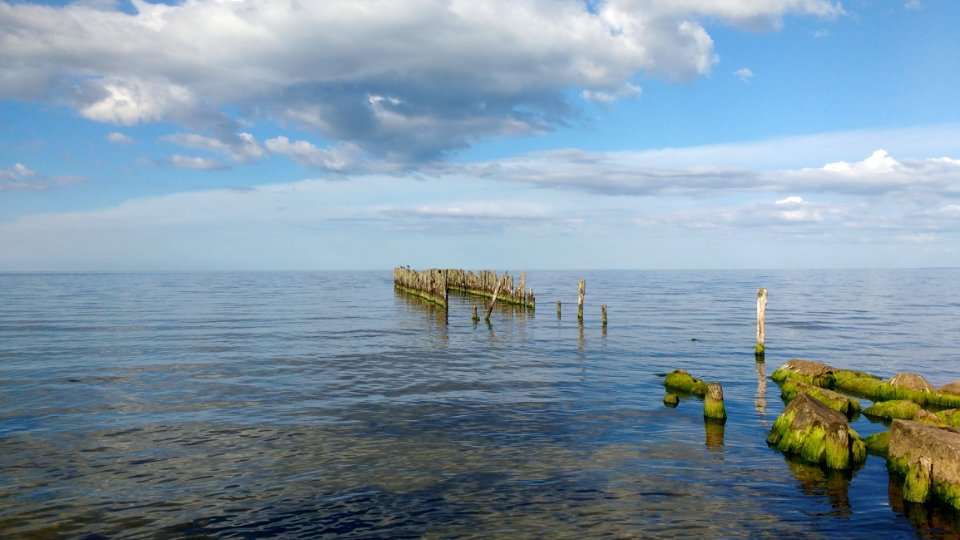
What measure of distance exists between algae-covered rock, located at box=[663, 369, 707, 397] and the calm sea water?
49 cm

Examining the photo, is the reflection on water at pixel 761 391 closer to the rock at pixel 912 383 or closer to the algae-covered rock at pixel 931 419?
the rock at pixel 912 383

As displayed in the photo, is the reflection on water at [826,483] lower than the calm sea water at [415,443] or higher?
lower

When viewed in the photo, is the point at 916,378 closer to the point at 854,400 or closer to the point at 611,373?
the point at 854,400

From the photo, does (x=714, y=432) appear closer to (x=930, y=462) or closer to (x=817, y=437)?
(x=817, y=437)

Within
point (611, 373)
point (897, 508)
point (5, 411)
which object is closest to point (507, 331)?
point (611, 373)

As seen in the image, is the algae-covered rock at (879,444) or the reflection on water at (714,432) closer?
the algae-covered rock at (879,444)

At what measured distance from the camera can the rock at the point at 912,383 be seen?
1686cm

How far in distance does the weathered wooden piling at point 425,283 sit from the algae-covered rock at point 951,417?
2898cm

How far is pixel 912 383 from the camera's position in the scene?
1712 cm

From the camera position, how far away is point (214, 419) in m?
15.2

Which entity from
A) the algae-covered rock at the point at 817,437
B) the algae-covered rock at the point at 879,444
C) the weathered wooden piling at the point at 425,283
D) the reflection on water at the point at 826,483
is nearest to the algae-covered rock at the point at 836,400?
the algae-covered rock at the point at 879,444

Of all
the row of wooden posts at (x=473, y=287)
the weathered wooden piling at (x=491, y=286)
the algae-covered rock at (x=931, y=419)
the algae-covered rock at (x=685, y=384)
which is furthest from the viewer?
the weathered wooden piling at (x=491, y=286)

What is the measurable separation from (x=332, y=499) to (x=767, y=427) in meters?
10.3

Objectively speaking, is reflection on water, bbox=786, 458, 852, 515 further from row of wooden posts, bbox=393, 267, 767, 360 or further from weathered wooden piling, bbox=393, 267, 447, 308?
weathered wooden piling, bbox=393, 267, 447, 308
